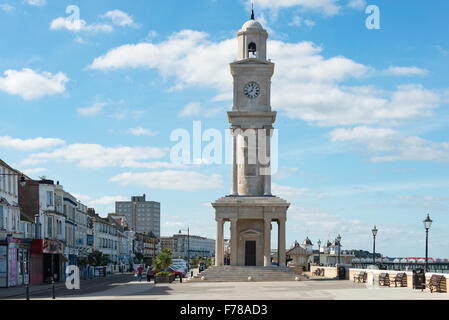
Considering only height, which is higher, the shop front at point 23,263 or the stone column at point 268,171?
the stone column at point 268,171

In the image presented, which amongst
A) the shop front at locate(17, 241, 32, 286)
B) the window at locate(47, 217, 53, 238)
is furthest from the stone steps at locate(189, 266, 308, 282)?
the window at locate(47, 217, 53, 238)

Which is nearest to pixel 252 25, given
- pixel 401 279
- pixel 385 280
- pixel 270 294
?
pixel 385 280

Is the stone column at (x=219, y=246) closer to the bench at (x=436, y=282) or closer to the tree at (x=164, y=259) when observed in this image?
the tree at (x=164, y=259)

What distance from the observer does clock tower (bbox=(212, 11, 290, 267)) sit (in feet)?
223

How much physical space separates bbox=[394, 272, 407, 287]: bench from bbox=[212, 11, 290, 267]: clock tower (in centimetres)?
2521

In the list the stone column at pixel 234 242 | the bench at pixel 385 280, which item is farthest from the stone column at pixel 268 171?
the bench at pixel 385 280

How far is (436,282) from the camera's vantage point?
36469 millimetres

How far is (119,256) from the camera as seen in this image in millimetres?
129000

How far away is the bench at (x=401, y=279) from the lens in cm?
4266

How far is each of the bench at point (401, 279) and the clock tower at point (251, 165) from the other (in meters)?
25.2

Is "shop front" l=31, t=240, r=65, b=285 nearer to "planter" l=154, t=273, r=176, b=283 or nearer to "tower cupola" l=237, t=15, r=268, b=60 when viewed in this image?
"planter" l=154, t=273, r=176, b=283
